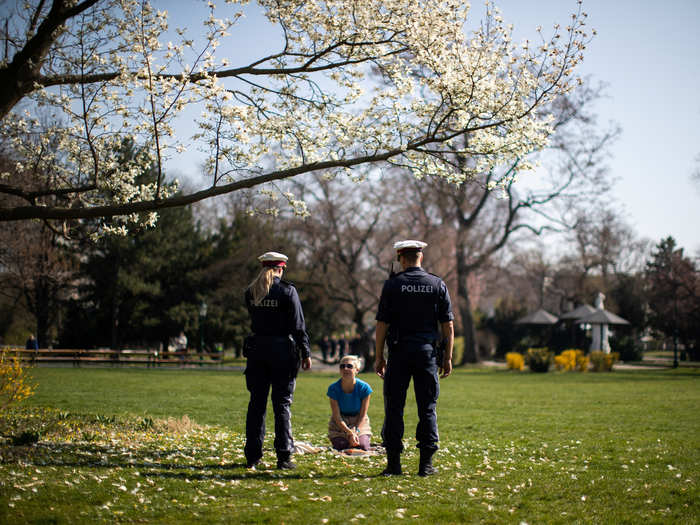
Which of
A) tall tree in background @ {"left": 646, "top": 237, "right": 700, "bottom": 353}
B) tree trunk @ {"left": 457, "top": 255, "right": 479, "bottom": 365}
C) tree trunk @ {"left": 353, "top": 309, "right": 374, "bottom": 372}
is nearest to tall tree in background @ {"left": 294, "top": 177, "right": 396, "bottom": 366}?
tree trunk @ {"left": 353, "top": 309, "right": 374, "bottom": 372}

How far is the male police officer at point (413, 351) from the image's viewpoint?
20.0ft

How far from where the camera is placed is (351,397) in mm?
8039

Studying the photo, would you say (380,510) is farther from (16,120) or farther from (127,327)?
(127,327)

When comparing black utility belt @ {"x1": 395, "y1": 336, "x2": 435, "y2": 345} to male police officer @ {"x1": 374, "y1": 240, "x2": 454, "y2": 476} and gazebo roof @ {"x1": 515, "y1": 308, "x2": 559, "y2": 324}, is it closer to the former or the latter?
male police officer @ {"x1": 374, "y1": 240, "x2": 454, "y2": 476}

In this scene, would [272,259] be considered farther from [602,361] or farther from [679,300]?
[679,300]

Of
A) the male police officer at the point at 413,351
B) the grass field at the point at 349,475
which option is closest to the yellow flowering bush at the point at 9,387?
the grass field at the point at 349,475

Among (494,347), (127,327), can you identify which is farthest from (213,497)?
(494,347)

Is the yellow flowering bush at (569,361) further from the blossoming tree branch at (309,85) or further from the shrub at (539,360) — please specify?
the blossoming tree branch at (309,85)

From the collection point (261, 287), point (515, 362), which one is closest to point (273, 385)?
point (261, 287)

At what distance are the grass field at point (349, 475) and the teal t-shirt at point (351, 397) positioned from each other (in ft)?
2.73

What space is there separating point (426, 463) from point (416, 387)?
742mm

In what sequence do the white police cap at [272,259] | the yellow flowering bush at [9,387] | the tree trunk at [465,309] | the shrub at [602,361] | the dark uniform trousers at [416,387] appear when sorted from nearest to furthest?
the dark uniform trousers at [416,387], the white police cap at [272,259], the yellow flowering bush at [9,387], the shrub at [602,361], the tree trunk at [465,309]

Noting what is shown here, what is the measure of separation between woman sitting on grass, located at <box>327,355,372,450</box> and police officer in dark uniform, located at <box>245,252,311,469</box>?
1395 millimetres

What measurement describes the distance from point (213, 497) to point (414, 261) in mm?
2912
